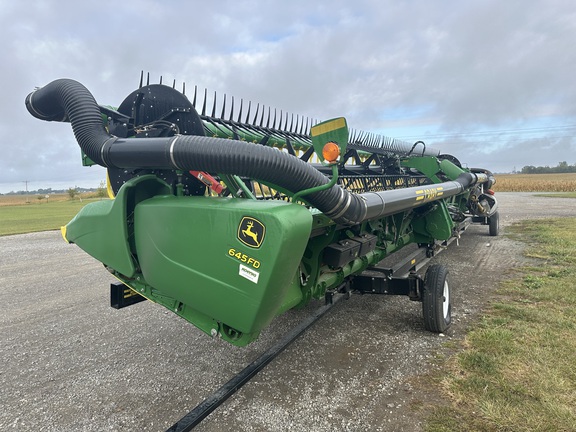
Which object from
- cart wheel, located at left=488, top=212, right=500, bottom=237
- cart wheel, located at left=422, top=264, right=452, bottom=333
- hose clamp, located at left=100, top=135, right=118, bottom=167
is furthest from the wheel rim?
cart wheel, located at left=488, top=212, right=500, bottom=237

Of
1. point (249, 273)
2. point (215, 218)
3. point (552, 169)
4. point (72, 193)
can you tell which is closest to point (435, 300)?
point (249, 273)

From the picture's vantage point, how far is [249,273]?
1.98 meters

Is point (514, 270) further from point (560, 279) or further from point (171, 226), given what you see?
point (171, 226)

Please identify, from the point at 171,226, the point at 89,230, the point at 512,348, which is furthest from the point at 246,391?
the point at 512,348

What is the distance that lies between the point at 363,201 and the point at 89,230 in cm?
199

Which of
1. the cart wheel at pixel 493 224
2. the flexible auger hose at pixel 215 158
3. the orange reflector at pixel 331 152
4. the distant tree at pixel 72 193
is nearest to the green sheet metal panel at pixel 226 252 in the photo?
the flexible auger hose at pixel 215 158

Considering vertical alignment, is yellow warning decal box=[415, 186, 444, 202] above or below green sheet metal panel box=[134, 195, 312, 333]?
above

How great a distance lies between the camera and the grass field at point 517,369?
2.45 metres

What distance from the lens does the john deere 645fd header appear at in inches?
78.7

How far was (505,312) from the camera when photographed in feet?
14.1

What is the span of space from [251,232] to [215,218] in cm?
26

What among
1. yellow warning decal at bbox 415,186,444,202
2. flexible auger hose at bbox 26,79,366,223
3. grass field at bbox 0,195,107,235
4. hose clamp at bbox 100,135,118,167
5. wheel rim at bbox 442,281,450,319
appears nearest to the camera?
flexible auger hose at bbox 26,79,366,223

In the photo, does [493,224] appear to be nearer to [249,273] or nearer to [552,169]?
[249,273]

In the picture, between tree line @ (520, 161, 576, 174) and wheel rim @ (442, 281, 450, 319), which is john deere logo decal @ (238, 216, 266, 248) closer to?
wheel rim @ (442, 281, 450, 319)
